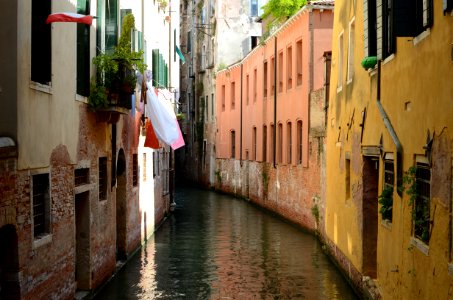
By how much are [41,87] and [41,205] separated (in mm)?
1675

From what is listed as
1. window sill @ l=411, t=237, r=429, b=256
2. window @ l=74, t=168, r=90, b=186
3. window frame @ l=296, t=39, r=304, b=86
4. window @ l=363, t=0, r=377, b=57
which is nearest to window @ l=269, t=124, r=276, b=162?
window frame @ l=296, t=39, r=304, b=86

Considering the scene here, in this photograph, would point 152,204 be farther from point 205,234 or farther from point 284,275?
point 284,275

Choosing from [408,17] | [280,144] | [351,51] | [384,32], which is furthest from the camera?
[280,144]

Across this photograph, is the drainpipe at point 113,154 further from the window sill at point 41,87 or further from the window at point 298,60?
the window at point 298,60

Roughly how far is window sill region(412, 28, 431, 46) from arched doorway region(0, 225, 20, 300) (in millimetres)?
5371

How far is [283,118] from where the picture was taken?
2895 cm

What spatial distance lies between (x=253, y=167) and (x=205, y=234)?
11.8 meters

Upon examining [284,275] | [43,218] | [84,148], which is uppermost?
[84,148]

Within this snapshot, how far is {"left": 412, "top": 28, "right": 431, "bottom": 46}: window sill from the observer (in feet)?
29.3

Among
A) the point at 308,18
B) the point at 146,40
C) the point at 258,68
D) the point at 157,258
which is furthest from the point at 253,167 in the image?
the point at 157,258

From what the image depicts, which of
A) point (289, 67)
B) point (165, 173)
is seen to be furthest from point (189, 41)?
point (165, 173)

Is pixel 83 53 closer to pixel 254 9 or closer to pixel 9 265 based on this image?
pixel 9 265

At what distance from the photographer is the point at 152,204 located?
23.0m

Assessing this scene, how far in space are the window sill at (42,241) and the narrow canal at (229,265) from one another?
3389 millimetres
